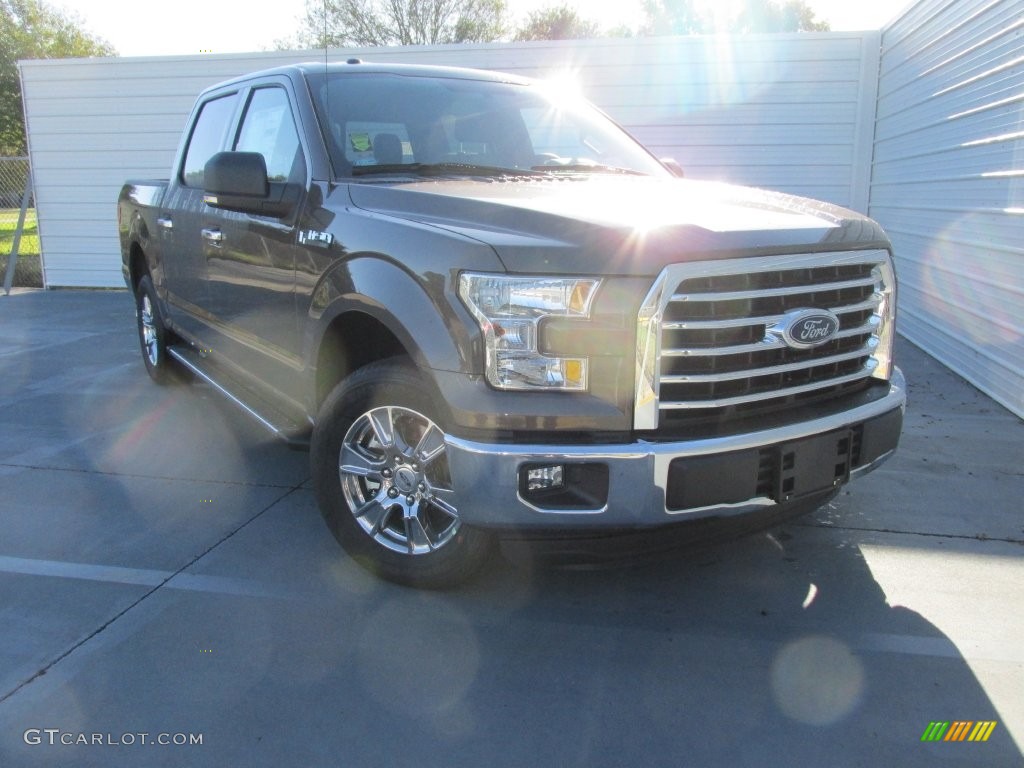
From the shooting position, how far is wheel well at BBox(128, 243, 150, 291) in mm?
6418

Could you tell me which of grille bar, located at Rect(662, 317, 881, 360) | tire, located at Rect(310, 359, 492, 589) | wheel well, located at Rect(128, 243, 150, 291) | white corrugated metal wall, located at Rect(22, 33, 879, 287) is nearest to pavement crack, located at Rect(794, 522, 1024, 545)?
grille bar, located at Rect(662, 317, 881, 360)

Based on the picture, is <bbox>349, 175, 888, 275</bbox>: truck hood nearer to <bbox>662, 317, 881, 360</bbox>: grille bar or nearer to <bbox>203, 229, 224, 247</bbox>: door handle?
<bbox>662, 317, 881, 360</bbox>: grille bar

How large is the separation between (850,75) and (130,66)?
9573 mm

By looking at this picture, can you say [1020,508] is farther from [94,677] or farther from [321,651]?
[94,677]

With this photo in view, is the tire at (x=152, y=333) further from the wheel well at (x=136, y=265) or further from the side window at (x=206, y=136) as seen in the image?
the side window at (x=206, y=136)

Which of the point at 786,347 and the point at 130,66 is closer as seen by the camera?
the point at 786,347

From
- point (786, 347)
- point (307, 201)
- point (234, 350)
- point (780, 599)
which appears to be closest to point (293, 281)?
point (307, 201)

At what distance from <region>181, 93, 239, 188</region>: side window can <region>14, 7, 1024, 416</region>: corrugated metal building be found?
5152mm

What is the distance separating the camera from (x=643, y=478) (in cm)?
262

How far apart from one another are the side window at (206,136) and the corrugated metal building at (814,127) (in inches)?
203

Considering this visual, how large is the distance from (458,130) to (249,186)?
104 centimetres

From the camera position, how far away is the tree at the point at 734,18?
41.6m

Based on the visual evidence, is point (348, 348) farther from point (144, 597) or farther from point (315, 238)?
point (144, 597)

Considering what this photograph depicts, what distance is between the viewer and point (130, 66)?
39.9ft
